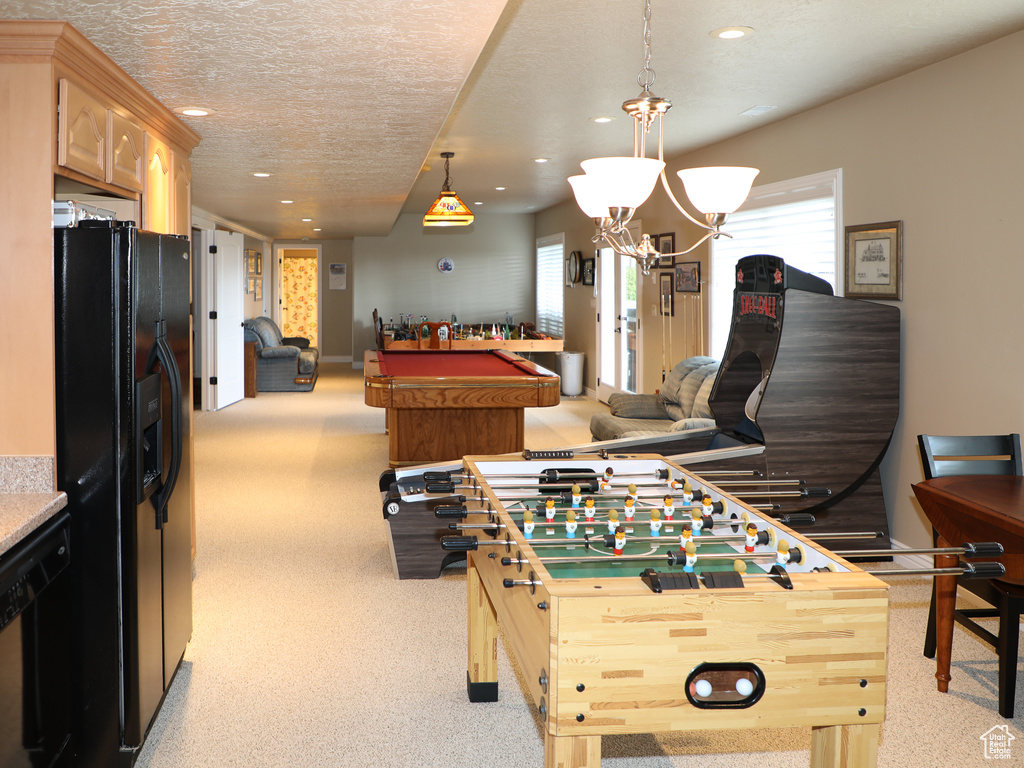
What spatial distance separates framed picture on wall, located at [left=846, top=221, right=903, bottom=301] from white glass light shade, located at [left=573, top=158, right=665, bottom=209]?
2.26 metres

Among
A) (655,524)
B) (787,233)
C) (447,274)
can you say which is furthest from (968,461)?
(447,274)

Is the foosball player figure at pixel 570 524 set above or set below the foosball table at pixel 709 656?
above

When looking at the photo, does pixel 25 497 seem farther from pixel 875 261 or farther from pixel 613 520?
pixel 875 261

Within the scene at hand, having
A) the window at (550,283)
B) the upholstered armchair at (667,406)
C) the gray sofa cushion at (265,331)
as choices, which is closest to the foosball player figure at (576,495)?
the upholstered armchair at (667,406)

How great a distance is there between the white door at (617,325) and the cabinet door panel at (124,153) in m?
6.07

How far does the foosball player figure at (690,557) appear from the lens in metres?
2.00

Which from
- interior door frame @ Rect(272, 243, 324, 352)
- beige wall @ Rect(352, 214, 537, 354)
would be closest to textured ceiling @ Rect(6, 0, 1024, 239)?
beige wall @ Rect(352, 214, 537, 354)

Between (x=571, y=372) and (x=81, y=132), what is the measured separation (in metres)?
8.86

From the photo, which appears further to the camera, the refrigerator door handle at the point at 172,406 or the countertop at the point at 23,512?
the refrigerator door handle at the point at 172,406

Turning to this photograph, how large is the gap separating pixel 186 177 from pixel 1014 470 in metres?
3.94

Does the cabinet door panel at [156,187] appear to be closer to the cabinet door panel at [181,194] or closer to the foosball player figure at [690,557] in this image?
the cabinet door panel at [181,194]

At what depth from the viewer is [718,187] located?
9.79 ft

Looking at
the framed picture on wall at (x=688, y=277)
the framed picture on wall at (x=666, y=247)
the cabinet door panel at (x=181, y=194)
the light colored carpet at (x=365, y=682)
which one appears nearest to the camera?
the light colored carpet at (x=365, y=682)

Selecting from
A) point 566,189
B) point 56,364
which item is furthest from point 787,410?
point 566,189
